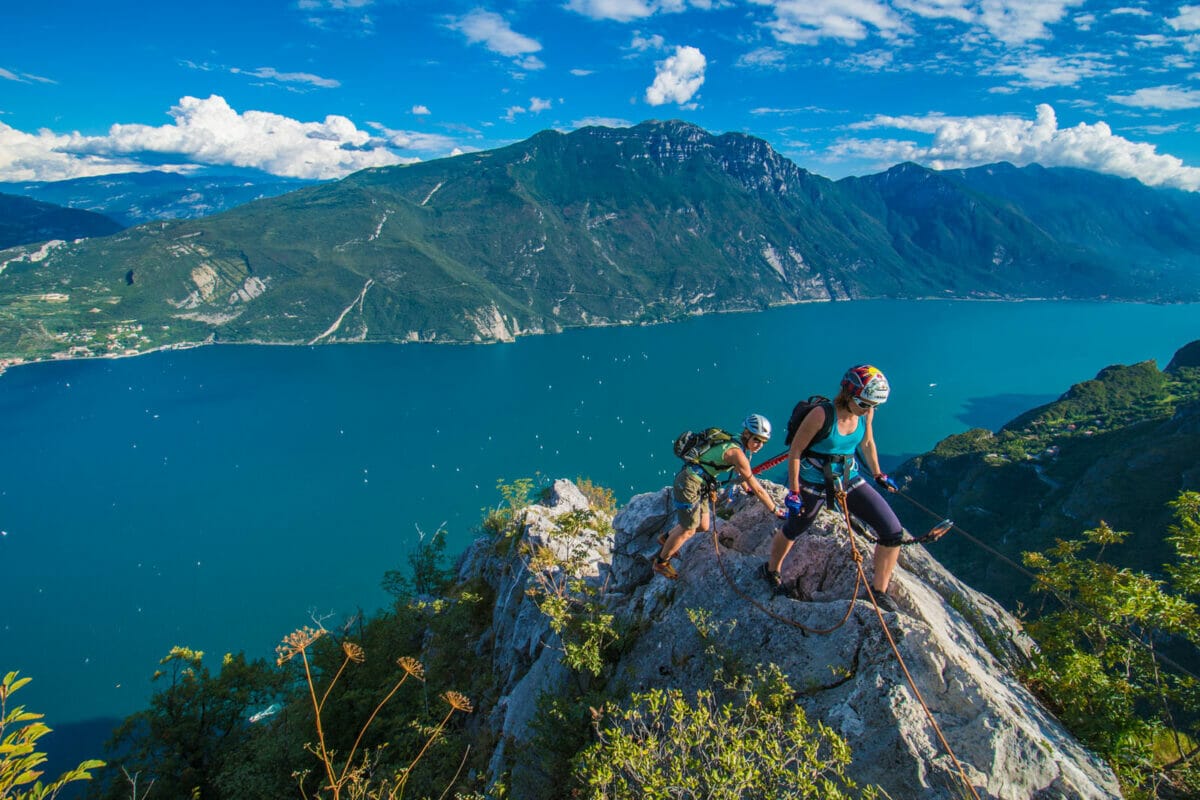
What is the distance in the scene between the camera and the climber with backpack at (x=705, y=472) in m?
8.70

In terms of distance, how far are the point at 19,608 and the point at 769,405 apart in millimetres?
133188

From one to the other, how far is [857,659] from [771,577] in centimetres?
188

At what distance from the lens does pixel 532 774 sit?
804cm

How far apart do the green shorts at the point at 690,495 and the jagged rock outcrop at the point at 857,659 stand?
0.97m

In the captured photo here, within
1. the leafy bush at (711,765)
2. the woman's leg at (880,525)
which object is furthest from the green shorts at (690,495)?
the leafy bush at (711,765)

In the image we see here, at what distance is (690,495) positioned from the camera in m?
9.62

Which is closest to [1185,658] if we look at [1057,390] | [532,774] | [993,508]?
[993,508]

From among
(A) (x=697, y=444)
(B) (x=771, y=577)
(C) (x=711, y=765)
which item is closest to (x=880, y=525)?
(B) (x=771, y=577)

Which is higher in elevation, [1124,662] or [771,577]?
[771,577]

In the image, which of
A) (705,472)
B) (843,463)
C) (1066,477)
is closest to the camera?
(843,463)

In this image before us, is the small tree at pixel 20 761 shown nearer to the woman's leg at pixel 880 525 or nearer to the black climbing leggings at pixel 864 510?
the black climbing leggings at pixel 864 510

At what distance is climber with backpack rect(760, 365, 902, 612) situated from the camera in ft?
24.0

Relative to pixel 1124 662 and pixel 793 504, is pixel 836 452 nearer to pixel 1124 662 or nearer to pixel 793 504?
pixel 793 504

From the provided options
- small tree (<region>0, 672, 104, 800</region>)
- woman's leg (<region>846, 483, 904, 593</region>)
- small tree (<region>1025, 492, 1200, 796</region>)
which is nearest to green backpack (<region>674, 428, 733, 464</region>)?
woman's leg (<region>846, 483, 904, 593</region>)
